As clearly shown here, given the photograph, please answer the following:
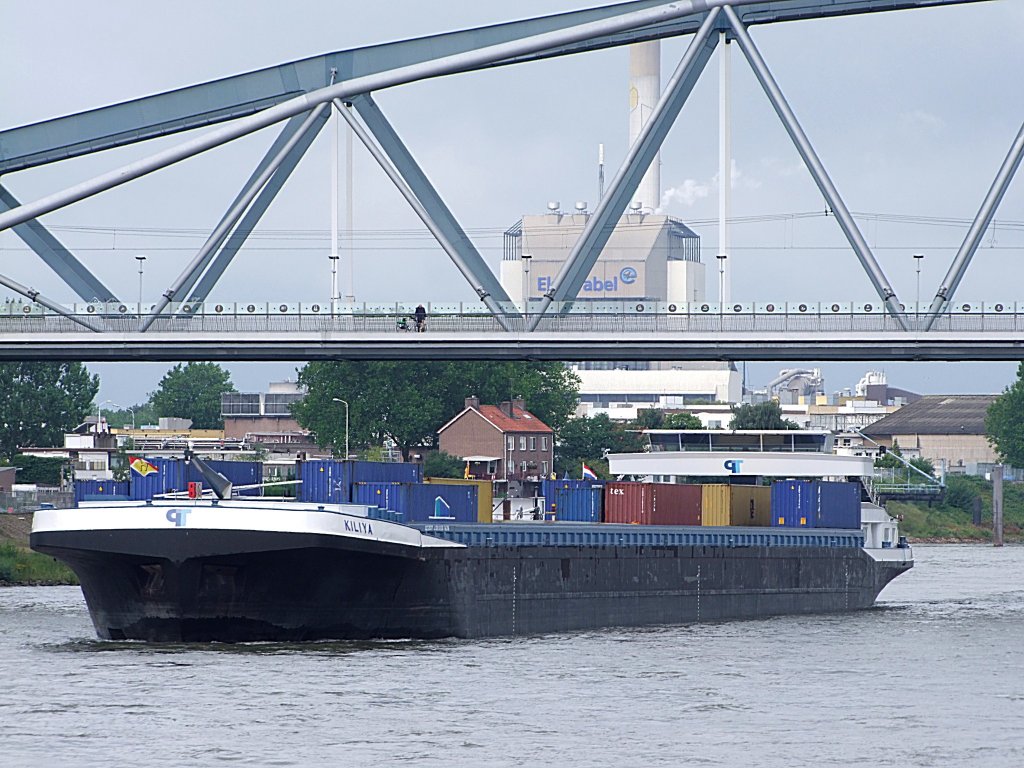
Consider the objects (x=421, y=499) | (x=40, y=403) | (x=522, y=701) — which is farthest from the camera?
(x=40, y=403)

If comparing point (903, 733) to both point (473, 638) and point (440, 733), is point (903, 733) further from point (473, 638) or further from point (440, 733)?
point (473, 638)

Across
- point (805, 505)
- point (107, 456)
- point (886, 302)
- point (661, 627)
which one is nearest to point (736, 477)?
point (805, 505)

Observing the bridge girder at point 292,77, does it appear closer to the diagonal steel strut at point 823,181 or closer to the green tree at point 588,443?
the diagonal steel strut at point 823,181

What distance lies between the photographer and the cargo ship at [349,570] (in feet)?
124

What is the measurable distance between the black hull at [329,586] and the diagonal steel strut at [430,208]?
40.7 feet

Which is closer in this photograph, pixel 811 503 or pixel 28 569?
pixel 811 503


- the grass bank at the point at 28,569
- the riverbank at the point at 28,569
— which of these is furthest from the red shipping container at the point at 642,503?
the grass bank at the point at 28,569

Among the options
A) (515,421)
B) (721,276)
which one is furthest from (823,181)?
(515,421)

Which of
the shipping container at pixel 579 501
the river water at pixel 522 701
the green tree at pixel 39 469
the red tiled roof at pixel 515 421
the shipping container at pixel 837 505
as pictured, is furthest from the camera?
the red tiled roof at pixel 515 421

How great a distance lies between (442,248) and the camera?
58.7 m

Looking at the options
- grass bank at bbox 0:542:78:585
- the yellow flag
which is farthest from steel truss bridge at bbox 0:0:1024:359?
the yellow flag

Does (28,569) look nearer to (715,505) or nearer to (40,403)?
(715,505)

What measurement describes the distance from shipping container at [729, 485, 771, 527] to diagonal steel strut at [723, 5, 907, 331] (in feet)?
22.5

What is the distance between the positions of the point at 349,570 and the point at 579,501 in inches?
615
